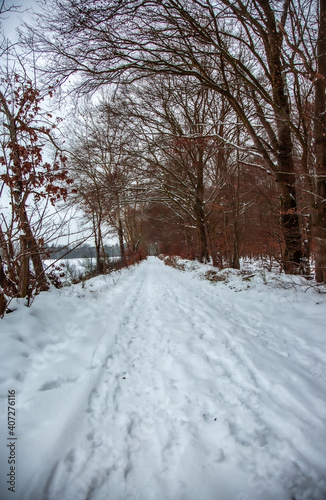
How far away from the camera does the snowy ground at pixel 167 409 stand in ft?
4.26

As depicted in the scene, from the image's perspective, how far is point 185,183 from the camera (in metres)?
12.7

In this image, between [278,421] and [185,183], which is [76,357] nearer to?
[278,421]

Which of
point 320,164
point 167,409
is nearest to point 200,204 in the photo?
point 320,164

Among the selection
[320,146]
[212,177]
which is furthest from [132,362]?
[212,177]

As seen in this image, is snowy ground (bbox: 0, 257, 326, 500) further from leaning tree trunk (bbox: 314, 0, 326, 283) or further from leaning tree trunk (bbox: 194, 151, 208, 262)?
leaning tree trunk (bbox: 194, 151, 208, 262)

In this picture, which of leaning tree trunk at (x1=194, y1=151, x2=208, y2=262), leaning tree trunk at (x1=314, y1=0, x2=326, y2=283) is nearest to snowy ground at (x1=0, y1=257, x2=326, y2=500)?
leaning tree trunk at (x1=314, y1=0, x2=326, y2=283)

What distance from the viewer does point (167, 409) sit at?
1865 millimetres

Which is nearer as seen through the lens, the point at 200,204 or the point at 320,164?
the point at 320,164

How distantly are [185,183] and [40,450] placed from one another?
12811mm

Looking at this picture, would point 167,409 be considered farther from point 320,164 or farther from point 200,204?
point 200,204

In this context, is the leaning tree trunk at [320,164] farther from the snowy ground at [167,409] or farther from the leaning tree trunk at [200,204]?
the leaning tree trunk at [200,204]

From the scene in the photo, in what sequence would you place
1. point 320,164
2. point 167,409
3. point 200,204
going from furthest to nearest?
point 200,204 < point 320,164 < point 167,409

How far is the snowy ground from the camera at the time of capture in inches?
51.1

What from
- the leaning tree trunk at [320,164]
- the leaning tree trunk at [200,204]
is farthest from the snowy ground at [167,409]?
the leaning tree trunk at [200,204]
